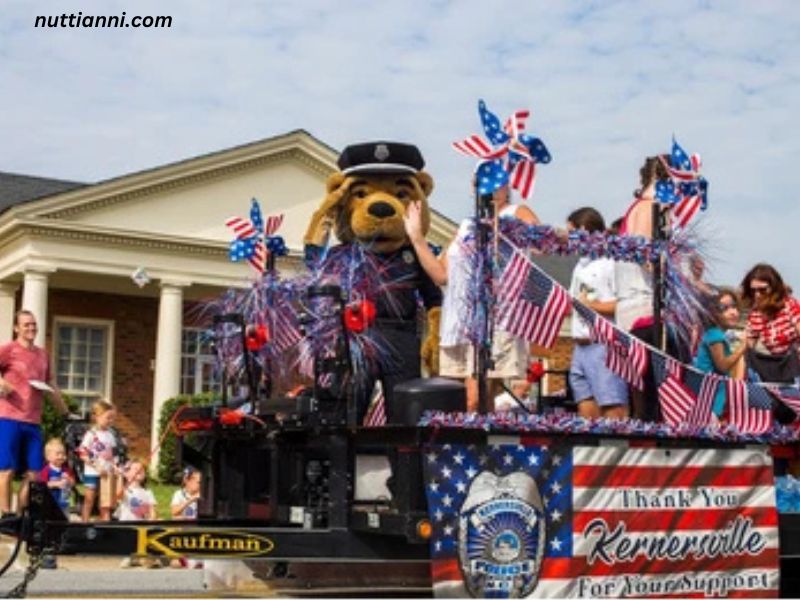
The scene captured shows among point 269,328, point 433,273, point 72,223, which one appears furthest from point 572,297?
point 72,223

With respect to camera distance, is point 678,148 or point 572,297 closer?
point 572,297

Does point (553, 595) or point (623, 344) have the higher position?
point (623, 344)

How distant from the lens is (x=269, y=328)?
662cm

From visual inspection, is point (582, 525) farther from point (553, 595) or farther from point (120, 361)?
point (120, 361)

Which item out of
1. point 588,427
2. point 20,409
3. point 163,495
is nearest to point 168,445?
point 163,495

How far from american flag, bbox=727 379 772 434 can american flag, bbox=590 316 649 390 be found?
48cm

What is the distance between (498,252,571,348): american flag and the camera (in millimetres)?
5547

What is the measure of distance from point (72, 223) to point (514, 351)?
724 inches

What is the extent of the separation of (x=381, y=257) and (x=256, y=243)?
107 centimetres

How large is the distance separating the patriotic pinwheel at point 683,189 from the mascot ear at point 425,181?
141cm

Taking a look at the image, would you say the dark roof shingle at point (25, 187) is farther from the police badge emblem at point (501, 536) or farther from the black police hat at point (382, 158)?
the police badge emblem at point (501, 536)

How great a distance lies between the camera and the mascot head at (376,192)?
6520 mm

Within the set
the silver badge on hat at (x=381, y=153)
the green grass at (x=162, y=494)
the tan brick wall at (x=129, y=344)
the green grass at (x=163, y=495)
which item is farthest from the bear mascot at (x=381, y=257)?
the tan brick wall at (x=129, y=344)

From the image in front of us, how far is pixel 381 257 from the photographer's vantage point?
651 centimetres
